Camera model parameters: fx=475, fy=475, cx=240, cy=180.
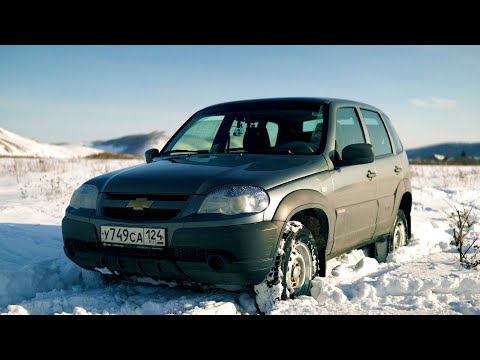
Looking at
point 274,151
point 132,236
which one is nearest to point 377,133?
point 274,151

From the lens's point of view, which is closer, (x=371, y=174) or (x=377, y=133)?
(x=371, y=174)

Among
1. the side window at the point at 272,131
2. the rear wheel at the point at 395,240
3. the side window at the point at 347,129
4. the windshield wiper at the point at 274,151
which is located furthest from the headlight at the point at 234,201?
the rear wheel at the point at 395,240

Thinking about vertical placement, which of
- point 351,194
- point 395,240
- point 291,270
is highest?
point 351,194

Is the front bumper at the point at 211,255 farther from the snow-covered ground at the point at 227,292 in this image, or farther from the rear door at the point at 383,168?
the rear door at the point at 383,168

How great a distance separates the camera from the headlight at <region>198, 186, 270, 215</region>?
3379 mm

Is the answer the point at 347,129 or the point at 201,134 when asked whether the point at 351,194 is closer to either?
the point at 347,129

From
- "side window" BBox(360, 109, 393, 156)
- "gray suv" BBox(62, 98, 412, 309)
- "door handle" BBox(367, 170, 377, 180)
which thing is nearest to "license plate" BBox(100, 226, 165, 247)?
"gray suv" BBox(62, 98, 412, 309)

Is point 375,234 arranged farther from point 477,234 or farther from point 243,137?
point 477,234

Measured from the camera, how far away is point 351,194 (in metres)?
4.51

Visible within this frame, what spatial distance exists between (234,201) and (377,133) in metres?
2.90

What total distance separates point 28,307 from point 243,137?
7.91 ft

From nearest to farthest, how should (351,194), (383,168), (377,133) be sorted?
(351,194) < (383,168) < (377,133)

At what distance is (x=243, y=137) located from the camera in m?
4.70
